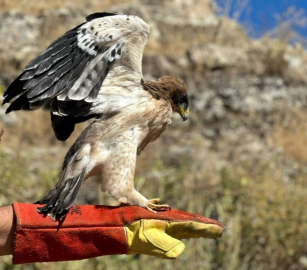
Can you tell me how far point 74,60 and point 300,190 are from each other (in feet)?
14.6

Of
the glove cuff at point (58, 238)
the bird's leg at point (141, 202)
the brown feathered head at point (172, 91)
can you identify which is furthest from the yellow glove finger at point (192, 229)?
the brown feathered head at point (172, 91)

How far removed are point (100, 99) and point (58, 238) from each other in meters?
0.88

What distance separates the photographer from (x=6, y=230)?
2379 mm

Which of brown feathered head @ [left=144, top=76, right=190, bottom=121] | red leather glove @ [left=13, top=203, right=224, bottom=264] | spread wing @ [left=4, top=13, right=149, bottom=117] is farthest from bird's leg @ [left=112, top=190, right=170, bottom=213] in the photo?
brown feathered head @ [left=144, top=76, right=190, bottom=121]

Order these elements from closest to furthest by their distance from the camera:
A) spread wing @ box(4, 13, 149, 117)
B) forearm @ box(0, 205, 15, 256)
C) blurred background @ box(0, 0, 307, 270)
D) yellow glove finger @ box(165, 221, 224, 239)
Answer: forearm @ box(0, 205, 15, 256)
yellow glove finger @ box(165, 221, 224, 239)
spread wing @ box(4, 13, 149, 117)
blurred background @ box(0, 0, 307, 270)

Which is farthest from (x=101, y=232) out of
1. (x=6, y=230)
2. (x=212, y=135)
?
(x=212, y=135)

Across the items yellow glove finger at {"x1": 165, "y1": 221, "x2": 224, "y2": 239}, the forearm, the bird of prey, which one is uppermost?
the bird of prey

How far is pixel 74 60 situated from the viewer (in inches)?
115

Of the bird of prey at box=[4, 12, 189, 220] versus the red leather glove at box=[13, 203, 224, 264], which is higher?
the bird of prey at box=[4, 12, 189, 220]

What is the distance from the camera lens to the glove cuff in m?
2.39

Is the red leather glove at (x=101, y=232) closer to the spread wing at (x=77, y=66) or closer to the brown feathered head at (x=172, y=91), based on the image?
the spread wing at (x=77, y=66)

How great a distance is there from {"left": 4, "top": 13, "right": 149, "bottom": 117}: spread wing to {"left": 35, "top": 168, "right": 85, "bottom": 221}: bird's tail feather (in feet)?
1.14

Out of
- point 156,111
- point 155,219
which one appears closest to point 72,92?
point 156,111

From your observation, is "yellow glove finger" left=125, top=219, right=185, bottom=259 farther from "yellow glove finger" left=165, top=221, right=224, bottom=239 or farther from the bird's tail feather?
the bird's tail feather
